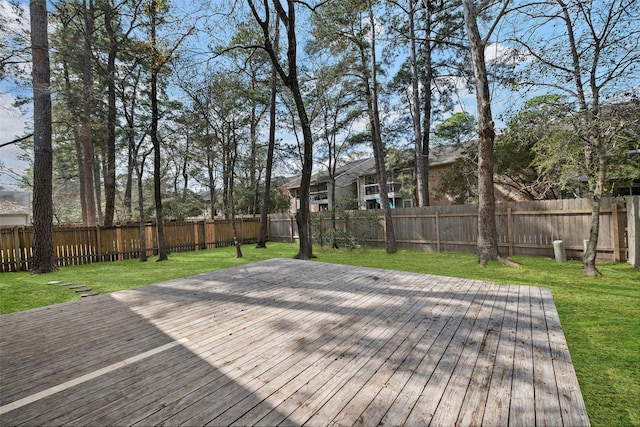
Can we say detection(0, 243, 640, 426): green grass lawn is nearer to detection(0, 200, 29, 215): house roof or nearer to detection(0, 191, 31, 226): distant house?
detection(0, 191, 31, 226): distant house

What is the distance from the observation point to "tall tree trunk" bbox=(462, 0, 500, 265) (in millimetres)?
7020

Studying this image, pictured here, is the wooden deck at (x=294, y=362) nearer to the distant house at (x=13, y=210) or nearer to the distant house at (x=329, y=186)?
the distant house at (x=329, y=186)

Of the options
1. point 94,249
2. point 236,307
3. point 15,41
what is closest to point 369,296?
point 236,307

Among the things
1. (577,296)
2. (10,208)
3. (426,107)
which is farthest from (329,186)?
(10,208)

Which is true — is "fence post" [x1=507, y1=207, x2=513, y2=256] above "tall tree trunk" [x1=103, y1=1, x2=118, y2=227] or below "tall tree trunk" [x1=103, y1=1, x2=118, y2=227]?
below

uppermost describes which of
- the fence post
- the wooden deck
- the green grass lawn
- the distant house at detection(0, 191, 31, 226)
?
the distant house at detection(0, 191, 31, 226)

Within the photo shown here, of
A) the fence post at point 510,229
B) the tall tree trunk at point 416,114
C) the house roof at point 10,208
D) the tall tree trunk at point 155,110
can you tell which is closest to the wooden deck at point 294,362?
the fence post at point 510,229

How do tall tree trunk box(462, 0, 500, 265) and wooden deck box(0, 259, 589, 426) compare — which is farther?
tall tree trunk box(462, 0, 500, 265)

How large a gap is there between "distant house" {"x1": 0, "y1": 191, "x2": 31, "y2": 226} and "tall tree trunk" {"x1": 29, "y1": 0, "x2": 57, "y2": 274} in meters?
18.7

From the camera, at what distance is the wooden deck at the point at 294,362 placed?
1663 millimetres

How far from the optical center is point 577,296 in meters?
4.32

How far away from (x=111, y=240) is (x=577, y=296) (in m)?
12.9

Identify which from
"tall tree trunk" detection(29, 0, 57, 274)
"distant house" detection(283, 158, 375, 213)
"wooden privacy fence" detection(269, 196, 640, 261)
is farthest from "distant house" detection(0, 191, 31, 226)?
"wooden privacy fence" detection(269, 196, 640, 261)

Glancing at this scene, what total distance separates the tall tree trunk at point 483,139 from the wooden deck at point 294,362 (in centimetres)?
340
